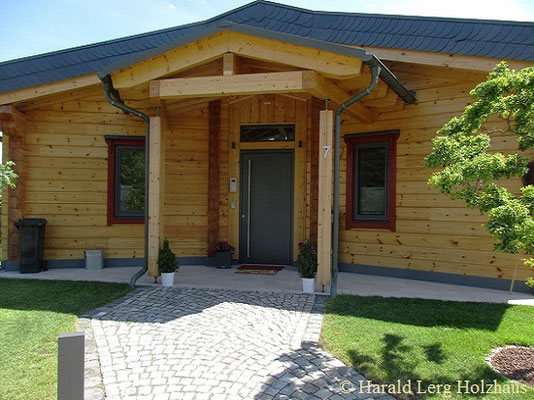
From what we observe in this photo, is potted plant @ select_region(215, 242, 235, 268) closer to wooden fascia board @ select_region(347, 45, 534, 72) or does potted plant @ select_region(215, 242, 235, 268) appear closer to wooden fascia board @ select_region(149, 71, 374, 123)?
wooden fascia board @ select_region(149, 71, 374, 123)

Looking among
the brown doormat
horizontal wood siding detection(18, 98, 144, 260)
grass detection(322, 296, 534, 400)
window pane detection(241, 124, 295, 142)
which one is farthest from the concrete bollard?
window pane detection(241, 124, 295, 142)

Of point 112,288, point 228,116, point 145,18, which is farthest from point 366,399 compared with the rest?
point 145,18

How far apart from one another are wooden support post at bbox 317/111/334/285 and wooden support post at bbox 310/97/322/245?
201 centimetres

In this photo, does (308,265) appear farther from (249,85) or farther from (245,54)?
(245,54)

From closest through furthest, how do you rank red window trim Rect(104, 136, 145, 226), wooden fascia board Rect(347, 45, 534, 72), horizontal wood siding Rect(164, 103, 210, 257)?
wooden fascia board Rect(347, 45, 534, 72)
red window trim Rect(104, 136, 145, 226)
horizontal wood siding Rect(164, 103, 210, 257)

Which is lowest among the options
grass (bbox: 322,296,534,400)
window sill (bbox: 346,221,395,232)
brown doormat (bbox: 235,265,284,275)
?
grass (bbox: 322,296,534,400)

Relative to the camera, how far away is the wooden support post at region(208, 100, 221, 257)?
7.88 metres

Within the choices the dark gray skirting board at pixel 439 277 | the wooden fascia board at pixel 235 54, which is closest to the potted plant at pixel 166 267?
the wooden fascia board at pixel 235 54

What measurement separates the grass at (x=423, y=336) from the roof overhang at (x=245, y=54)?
2862 mm

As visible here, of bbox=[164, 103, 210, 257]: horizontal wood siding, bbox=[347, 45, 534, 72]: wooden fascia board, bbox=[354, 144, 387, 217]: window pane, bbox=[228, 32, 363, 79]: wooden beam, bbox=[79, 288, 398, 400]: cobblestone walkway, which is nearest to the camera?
bbox=[79, 288, 398, 400]: cobblestone walkway

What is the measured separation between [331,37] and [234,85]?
2.54 metres

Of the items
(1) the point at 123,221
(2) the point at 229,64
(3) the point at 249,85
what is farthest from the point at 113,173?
(3) the point at 249,85

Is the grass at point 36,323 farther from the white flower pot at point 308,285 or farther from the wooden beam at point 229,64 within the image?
the wooden beam at point 229,64

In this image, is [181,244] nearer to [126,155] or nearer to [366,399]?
[126,155]
